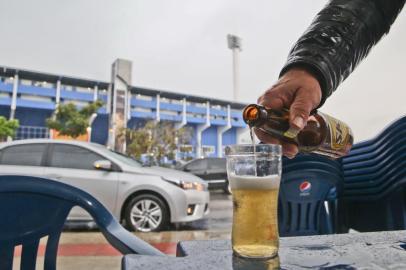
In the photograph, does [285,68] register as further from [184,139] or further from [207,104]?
[207,104]

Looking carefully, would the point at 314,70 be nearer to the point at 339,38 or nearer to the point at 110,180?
the point at 339,38

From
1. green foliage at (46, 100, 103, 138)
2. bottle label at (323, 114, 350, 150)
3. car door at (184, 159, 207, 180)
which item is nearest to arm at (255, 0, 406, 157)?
bottle label at (323, 114, 350, 150)

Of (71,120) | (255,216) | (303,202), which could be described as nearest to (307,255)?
(255,216)

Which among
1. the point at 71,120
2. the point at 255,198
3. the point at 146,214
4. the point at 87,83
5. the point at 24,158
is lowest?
the point at 146,214

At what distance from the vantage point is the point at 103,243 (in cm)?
369

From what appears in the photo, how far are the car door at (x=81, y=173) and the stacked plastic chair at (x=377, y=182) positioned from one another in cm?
305

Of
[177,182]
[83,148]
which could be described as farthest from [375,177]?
[83,148]

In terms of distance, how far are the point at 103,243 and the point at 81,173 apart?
109 cm

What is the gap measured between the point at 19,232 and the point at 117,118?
32.2 meters

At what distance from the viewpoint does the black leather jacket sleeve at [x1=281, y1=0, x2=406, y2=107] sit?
3.51 feet

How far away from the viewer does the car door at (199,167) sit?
37.3 feet

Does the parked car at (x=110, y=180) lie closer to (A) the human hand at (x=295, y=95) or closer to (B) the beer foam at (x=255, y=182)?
(A) the human hand at (x=295, y=95)

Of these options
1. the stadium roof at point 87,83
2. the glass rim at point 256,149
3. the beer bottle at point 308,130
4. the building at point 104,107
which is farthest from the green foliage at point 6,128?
Answer: the glass rim at point 256,149

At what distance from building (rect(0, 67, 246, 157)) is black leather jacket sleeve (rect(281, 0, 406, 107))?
2468 centimetres
